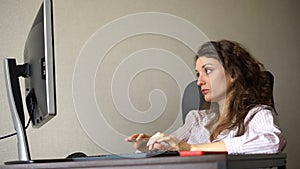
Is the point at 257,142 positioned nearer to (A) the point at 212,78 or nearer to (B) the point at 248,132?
(B) the point at 248,132

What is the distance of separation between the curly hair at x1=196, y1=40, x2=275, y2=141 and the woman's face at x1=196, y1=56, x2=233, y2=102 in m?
0.03

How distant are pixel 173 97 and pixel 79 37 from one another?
105 centimetres

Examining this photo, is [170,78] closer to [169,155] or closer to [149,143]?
[149,143]

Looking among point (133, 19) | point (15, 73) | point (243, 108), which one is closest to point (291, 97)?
point (243, 108)

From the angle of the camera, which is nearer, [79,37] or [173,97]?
[173,97]

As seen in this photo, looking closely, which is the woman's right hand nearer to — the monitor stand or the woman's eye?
the monitor stand

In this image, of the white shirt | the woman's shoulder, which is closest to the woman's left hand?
the white shirt

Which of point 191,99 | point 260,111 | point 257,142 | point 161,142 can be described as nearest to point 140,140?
point 161,142

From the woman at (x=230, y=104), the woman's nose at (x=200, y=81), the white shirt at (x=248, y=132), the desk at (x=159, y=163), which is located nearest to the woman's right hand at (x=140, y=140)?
the woman at (x=230, y=104)

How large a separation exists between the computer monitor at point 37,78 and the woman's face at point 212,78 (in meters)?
0.69

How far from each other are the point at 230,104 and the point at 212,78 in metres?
0.13

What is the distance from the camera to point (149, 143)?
138 cm

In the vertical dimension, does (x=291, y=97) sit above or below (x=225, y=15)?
below

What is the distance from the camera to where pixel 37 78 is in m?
1.43
